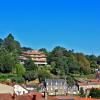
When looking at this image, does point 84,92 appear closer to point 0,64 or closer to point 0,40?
point 0,64

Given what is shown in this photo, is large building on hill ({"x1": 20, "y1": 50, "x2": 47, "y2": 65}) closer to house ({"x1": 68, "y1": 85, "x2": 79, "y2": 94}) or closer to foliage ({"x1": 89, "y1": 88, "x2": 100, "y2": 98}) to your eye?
house ({"x1": 68, "y1": 85, "x2": 79, "y2": 94})

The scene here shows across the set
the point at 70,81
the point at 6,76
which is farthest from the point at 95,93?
the point at 6,76

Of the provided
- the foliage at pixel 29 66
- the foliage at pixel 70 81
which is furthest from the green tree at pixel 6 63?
the foliage at pixel 70 81

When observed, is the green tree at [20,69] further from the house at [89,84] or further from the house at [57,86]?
the house at [89,84]

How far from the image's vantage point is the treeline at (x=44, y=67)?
3839 inches

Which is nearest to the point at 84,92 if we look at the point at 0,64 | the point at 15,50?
the point at 0,64

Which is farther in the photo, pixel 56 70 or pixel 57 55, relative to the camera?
pixel 57 55

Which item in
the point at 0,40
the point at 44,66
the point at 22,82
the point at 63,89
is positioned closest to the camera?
the point at 22,82

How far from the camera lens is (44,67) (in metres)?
112

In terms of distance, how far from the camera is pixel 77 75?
111938 mm

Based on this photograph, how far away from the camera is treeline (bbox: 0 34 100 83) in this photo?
9750cm

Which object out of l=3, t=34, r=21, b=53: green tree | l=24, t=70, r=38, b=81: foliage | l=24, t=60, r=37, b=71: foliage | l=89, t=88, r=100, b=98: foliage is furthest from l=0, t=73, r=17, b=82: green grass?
l=3, t=34, r=21, b=53: green tree

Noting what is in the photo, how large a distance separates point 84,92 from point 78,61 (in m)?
22.0

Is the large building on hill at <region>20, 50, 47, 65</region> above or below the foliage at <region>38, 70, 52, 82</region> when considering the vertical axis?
above
